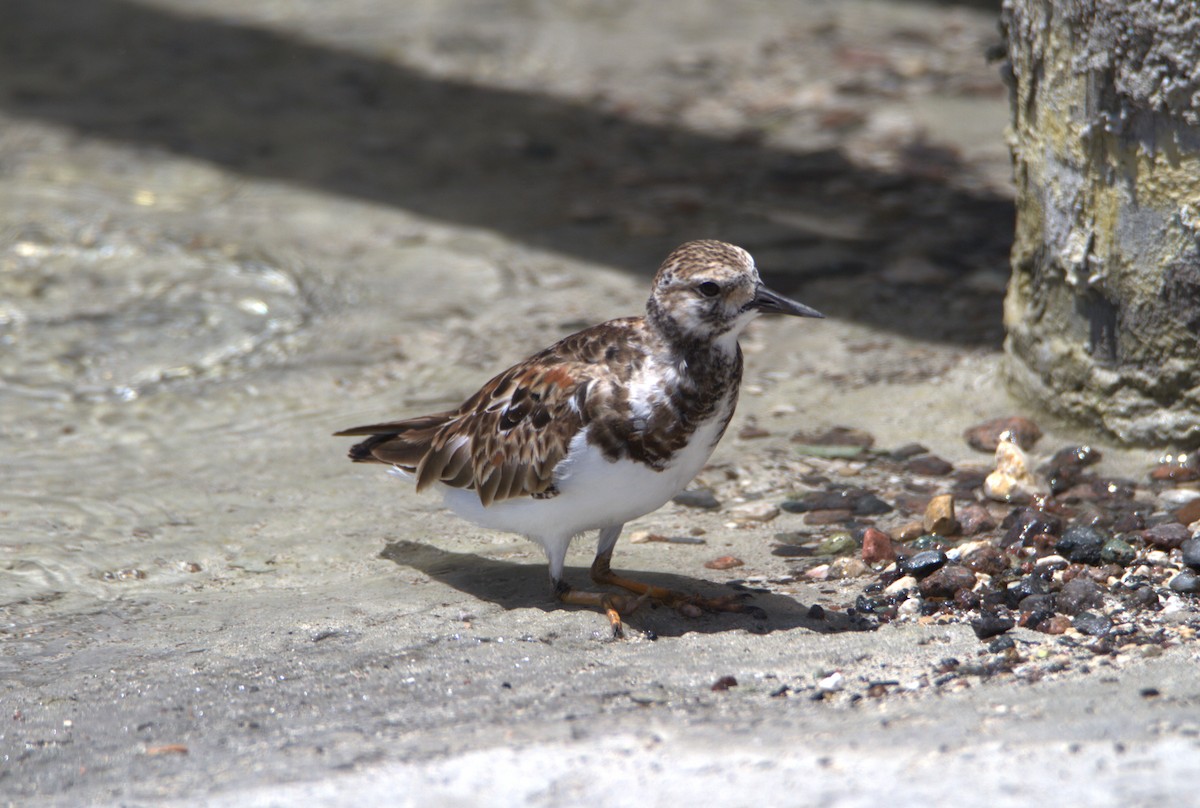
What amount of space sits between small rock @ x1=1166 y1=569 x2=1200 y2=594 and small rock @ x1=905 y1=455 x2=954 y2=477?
125cm

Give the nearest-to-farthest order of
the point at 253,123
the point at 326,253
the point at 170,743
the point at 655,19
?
the point at 170,743, the point at 326,253, the point at 253,123, the point at 655,19

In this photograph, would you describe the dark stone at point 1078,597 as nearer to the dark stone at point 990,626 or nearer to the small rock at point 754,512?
the dark stone at point 990,626

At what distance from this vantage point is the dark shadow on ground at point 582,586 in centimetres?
421

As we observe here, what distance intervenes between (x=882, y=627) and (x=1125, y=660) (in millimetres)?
692

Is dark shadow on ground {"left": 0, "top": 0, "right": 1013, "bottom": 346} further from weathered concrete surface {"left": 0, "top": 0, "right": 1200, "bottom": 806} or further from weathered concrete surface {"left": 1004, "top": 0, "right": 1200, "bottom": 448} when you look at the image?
weathered concrete surface {"left": 1004, "top": 0, "right": 1200, "bottom": 448}

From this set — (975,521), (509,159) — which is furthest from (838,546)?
(509,159)

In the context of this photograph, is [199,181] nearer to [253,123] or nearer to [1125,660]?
[253,123]

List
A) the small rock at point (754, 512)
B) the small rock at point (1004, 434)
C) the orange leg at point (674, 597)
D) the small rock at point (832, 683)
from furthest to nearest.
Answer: the small rock at point (1004, 434), the small rock at point (754, 512), the orange leg at point (674, 597), the small rock at point (832, 683)

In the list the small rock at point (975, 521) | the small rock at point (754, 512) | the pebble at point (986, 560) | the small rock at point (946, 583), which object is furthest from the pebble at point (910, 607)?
the small rock at point (754, 512)

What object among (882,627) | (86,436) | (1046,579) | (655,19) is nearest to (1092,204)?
(1046,579)

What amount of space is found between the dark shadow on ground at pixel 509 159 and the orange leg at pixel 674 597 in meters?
2.49

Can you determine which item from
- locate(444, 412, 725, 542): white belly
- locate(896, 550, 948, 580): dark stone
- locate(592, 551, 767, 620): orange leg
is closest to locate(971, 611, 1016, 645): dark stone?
locate(896, 550, 948, 580): dark stone

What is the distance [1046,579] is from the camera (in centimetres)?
427

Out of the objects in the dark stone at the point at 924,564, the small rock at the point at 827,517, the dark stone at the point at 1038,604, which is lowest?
the small rock at the point at 827,517
